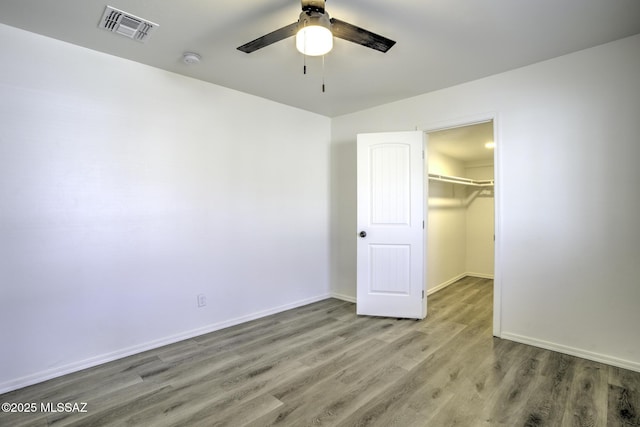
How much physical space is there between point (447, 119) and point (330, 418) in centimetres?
299

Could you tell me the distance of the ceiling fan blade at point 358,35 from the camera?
5.77 feet

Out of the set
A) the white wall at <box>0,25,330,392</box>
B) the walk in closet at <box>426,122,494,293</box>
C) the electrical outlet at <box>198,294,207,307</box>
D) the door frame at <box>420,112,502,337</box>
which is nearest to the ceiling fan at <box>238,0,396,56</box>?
the white wall at <box>0,25,330,392</box>

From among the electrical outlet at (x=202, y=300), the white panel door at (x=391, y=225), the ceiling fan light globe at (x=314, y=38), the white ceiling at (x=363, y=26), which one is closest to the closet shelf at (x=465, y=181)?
the white panel door at (x=391, y=225)

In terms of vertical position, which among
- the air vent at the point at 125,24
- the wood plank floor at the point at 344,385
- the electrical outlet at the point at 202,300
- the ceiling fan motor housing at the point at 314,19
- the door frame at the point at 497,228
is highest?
the air vent at the point at 125,24

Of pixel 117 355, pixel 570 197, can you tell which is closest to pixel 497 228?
pixel 570 197

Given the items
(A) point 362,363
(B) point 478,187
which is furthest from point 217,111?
(B) point 478,187

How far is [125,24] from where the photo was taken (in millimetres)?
2180

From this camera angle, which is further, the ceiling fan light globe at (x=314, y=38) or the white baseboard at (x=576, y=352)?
the white baseboard at (x=576, y=352)

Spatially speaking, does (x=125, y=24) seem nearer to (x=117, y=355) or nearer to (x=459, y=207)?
(x=117, y=355)

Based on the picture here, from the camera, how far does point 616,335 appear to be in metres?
2.45

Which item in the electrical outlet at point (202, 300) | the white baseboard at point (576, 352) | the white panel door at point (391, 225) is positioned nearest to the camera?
the white baseboard at point (576, 352)

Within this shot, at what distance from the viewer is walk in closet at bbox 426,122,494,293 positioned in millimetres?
4633

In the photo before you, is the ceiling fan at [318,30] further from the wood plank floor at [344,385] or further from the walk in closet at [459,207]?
the walk in closet at [459,207]

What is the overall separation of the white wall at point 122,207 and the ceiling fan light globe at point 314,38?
5.78 ft
